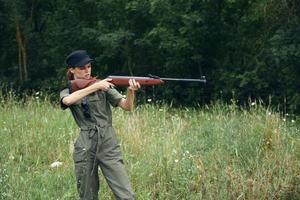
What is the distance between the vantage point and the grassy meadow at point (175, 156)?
632 cm

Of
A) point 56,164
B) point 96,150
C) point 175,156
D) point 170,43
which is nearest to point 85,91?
point 96,150

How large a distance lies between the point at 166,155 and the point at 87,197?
1.75 m

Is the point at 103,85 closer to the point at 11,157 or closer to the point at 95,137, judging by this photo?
the point at 95,137

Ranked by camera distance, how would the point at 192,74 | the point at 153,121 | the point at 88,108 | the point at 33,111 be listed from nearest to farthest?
the point at 88,108, the point at 153,121, the point at 33,111, the point at 192,74

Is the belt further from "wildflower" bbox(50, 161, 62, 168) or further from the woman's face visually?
"wildflower" bbox(50, 161, 62, 168)

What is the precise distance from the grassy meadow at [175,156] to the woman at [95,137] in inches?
38.0

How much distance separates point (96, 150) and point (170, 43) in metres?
14.5

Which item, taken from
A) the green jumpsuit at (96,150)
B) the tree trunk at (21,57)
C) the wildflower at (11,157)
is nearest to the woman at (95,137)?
the green jumpsuit at (96,150)

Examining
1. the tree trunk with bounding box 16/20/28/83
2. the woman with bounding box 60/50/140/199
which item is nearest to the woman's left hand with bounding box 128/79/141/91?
the woman with bounding box 60/50/140/199

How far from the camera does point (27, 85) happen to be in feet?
80.0

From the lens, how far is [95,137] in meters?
5.34

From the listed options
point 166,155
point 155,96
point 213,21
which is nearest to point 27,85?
point 155,96

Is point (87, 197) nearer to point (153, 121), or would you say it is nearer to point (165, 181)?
point (165, 181)

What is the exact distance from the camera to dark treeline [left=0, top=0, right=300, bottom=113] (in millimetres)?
17281
